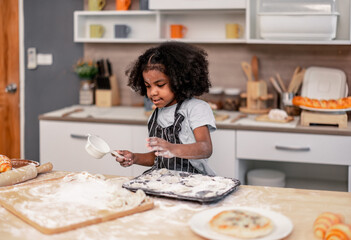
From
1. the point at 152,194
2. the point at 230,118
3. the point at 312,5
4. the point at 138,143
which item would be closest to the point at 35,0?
the point at 138,143

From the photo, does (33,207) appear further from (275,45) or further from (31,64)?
(31,64)

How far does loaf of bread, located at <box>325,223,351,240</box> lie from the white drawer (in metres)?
1.74

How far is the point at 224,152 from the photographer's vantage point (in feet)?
10.1

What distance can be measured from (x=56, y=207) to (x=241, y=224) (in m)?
0.55

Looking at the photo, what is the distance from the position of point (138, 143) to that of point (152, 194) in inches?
65.0

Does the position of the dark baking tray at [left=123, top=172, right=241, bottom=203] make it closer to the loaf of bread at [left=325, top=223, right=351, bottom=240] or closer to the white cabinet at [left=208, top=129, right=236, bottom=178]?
the loaf of bread at [left=325, top=223, right=351, bottom=240]

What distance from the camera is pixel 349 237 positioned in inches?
47.3

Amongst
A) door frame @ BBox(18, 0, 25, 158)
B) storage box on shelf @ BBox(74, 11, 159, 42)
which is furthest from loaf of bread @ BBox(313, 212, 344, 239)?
door frame @ BBox(18, 0, 25, 158)

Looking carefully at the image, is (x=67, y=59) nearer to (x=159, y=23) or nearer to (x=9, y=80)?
(x=9, y=80)

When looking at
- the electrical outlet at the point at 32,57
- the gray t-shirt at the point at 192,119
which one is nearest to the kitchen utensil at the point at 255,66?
the gray t-shirt at the point at 192,119

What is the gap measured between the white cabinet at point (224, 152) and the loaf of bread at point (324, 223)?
1759 millimetres

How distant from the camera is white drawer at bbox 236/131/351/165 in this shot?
2900 mm

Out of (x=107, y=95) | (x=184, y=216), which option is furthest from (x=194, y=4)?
(x=184, y=216)

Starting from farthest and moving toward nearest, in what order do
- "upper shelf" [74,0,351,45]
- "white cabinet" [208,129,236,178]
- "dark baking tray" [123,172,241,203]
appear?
1. "upper shelf" [74,0,351,45]
2. "white cabinet" [208,129,236,178]
3. "dark baking tray" [123,172,241,203]
